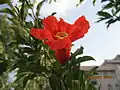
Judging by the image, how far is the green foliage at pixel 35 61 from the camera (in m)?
1.51

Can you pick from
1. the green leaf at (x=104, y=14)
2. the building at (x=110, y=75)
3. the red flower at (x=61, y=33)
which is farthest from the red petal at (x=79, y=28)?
the building at (x=110, y=75)

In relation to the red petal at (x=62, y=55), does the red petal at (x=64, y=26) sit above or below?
above

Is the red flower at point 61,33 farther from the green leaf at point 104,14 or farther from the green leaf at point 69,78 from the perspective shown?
the green leaf at point 104,14

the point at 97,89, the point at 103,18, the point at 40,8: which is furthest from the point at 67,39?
the point at 103,18

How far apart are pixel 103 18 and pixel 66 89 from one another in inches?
93.3

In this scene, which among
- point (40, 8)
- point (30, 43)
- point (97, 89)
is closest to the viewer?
point (97, 89)

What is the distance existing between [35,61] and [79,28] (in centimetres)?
35

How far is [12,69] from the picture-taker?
5.59ft

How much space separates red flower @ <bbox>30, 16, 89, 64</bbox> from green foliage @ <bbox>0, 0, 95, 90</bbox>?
0.22 feet

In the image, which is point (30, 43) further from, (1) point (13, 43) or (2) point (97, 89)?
(2) point (97, 89)

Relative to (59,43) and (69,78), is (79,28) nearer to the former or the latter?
(59,43)

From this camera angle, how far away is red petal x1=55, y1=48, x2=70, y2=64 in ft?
4.83

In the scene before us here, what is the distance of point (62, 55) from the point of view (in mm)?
1470

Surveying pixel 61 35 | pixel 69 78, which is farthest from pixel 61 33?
pixel 69 78
